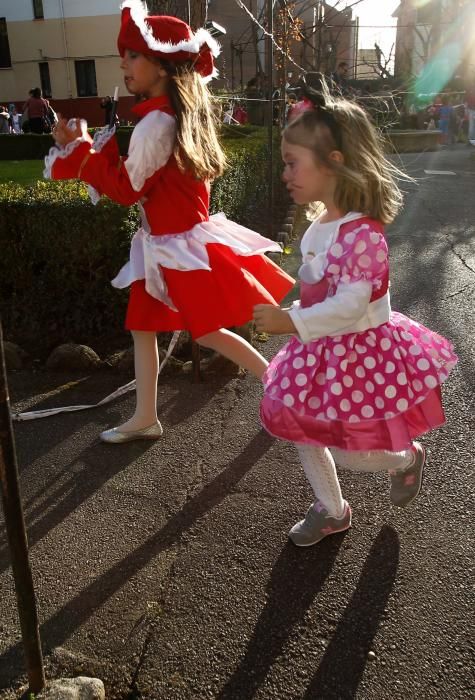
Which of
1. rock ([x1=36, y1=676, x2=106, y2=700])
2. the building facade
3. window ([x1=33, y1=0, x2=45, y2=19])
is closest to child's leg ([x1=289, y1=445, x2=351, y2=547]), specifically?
rock ([x1=36, y1=676, x2=106, y2=700])

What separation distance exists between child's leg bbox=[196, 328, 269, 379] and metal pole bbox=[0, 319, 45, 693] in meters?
1.50

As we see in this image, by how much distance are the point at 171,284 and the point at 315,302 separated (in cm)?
84

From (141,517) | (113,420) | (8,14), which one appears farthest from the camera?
(8,14)

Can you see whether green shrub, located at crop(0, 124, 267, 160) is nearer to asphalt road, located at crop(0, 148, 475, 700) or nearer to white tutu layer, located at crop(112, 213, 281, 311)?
white tutu layer, located at crop(112, 213, 281, 311)

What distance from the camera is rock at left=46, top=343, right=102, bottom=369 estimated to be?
3.81 metres

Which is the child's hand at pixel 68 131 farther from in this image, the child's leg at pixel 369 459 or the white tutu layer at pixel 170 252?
the child's leg at pixel 369 459

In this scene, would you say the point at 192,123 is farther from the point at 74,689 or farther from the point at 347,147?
the point at 74,689

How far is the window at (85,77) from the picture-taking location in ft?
90.4

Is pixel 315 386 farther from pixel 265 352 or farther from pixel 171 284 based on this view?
pixel 265 352

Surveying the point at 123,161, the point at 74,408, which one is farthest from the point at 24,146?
the point at 123,161

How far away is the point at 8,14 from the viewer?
90.1ft

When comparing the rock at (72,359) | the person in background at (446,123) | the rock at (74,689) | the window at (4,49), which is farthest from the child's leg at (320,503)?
the window at (4,49)

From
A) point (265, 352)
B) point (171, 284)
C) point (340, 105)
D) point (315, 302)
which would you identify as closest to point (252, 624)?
point (315, 302)

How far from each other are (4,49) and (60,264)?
28862 mm
